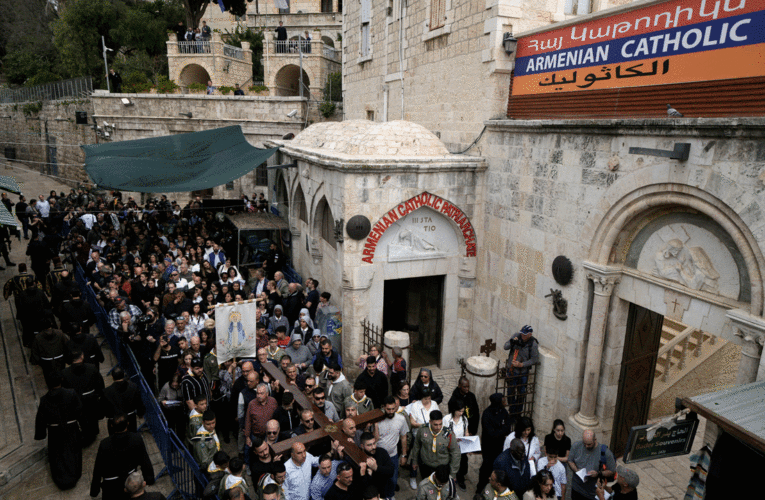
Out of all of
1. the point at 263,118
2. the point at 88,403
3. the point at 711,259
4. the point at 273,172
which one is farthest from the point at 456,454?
the point at 263,118

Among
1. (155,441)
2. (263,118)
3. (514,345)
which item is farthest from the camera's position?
(263,118)

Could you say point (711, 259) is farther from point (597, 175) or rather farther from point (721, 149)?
point (597, 175)

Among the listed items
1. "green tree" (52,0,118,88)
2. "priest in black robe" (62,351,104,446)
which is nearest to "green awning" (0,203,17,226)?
"priest in black robe" (62,351,104,446)

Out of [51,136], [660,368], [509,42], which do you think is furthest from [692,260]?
[51,136]

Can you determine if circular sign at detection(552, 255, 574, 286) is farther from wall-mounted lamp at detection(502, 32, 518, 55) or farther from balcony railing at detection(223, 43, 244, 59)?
balcony railing at detection(223, 43, 244, 59)

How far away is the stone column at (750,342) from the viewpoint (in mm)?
5031

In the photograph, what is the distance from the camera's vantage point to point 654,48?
6.29 meters

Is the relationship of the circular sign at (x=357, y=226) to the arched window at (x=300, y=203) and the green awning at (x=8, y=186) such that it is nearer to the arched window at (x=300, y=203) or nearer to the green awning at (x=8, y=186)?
the arched window at (x=300, y=203)

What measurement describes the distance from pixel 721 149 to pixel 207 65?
2326 cm

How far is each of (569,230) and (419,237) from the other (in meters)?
3.01

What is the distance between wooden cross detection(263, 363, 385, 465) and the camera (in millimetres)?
5234

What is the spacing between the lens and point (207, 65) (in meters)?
23.7

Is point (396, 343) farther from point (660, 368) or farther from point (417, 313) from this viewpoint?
point (660, 368)

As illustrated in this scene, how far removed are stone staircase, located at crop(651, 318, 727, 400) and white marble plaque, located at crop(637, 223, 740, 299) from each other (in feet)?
13.2
